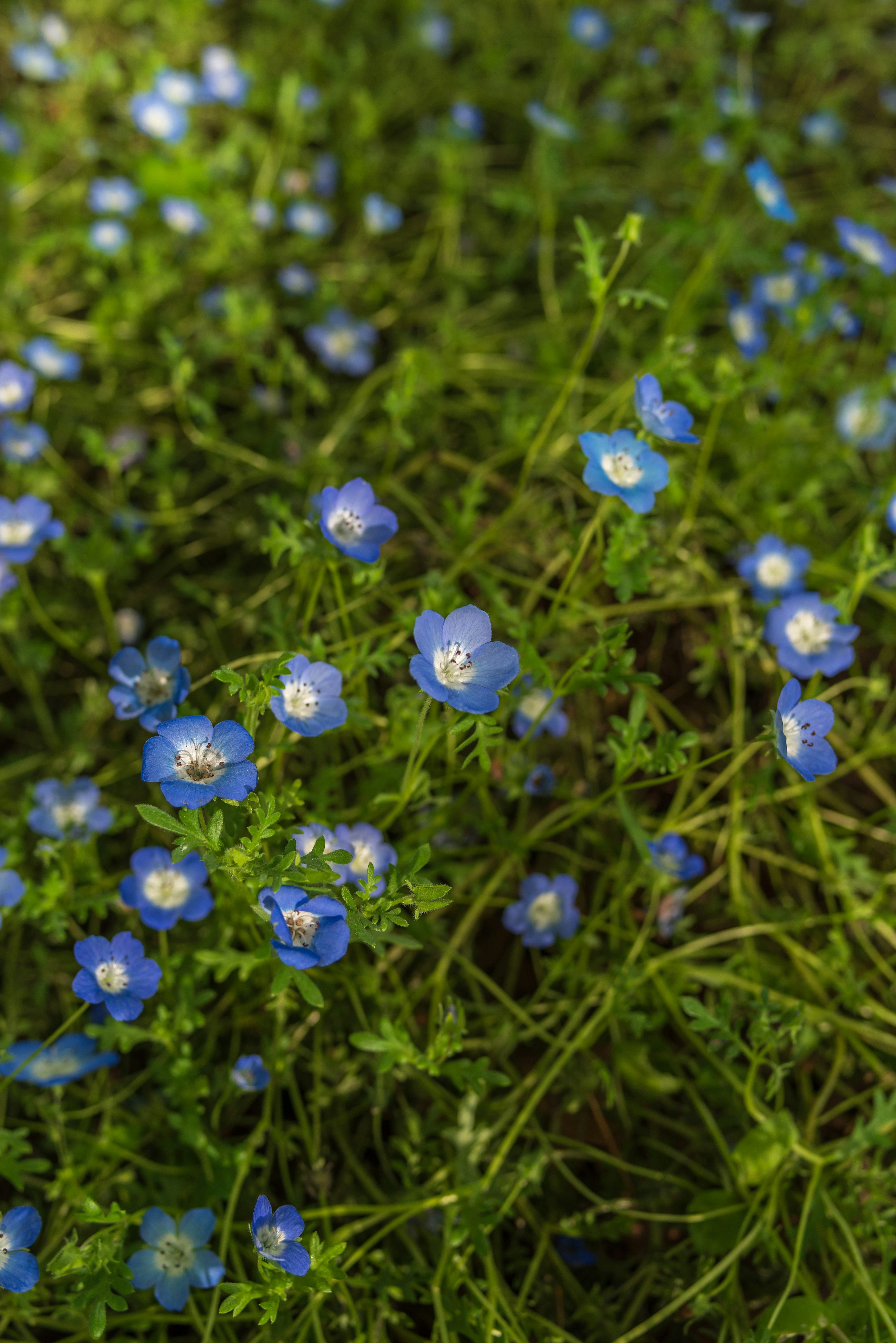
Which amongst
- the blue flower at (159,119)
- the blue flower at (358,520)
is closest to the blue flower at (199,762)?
the blue flower at (358,520)

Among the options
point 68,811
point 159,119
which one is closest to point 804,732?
point 68,811

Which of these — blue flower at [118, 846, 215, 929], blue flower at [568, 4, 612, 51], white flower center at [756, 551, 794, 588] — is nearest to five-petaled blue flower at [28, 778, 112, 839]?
blue flower at [118, 846, 215, 929]

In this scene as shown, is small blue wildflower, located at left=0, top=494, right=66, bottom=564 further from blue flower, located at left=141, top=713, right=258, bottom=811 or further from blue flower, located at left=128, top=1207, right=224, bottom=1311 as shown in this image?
blue flower, located at left=128, top=1207, right=224, bottom=1311

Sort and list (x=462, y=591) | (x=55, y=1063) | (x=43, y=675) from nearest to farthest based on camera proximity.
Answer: (x=55, y=1063) < (x=462, y=591) < (x=43, y=675)

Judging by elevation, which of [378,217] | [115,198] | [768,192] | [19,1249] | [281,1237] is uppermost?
[768,192]

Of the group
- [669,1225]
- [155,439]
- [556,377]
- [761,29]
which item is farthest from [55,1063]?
[761,29]

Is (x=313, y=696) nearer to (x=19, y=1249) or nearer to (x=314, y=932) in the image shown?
(x=314, y=932)

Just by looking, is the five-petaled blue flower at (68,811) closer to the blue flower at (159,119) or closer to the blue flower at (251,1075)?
the blue flower at (251,1075)

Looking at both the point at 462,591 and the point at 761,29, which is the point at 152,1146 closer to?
the point at 462,591
